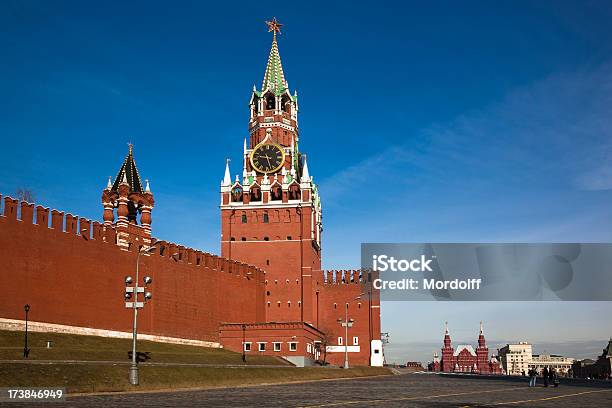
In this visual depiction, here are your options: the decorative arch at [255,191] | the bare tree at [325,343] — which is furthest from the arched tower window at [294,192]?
the bare tree at [325,343]

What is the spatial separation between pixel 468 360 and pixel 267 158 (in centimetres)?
9147

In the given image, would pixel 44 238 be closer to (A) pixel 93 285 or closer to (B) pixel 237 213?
(A) pixel 93 285

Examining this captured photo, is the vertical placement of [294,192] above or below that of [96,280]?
above

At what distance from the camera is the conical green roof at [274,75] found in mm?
90688

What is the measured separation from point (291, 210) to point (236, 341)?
1865 cm

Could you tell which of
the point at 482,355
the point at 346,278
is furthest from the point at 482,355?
the point at 346,278

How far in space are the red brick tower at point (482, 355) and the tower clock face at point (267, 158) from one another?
3557 inches

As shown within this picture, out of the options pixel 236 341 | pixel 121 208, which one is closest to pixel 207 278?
pixel 236 341

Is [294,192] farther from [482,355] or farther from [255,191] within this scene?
[482,355]

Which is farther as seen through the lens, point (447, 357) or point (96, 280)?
point (447, 357)

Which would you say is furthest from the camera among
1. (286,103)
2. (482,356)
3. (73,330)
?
(482,356)

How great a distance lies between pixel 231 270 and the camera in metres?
74.2

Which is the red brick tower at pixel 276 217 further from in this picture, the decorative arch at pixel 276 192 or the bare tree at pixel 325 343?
the bare tree at pixel 325 343

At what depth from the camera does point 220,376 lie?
40.3 metres
